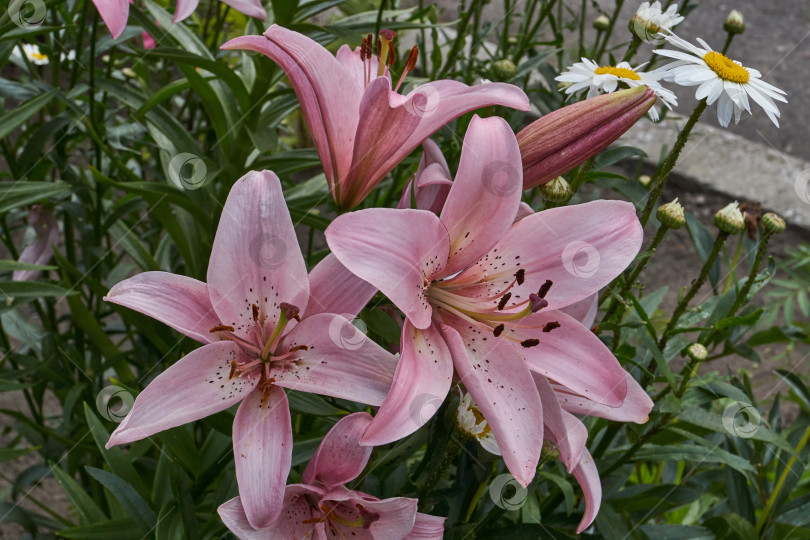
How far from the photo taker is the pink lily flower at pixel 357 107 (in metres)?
0.57

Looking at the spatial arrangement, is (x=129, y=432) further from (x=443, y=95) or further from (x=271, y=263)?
(x=443, y=95)

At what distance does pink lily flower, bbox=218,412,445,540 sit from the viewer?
1.81 ft

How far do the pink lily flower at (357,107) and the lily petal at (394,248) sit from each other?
0.08 meters

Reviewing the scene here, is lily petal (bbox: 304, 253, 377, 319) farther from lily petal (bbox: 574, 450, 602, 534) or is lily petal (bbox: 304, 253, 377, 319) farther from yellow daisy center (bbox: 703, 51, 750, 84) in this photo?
yellow daisy center (bbox: 703, 51, 750, 84)

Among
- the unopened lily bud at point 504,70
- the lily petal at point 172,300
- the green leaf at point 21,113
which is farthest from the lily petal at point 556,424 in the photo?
the green leaf at point 21,113

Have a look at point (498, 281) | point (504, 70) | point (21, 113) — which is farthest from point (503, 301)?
point (21, 113)

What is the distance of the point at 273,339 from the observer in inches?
21.5

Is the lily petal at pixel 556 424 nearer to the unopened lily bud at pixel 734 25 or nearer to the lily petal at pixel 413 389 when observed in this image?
the lily petal at pixel 413 389

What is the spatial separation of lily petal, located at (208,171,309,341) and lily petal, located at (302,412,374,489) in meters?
0.08

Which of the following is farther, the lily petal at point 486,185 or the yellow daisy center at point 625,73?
the yellow daisy center at point 625,73

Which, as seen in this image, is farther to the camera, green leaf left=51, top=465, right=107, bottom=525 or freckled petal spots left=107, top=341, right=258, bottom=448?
green leaf left=51, top=465, right=107, bottom=525

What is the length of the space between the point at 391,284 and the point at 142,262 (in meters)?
0.60


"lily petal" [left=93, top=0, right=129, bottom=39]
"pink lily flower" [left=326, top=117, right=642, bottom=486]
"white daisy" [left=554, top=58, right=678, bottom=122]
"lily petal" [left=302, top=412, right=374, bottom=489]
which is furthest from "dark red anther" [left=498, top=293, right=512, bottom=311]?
"lily petal" [left=93, top=0, right=129, bottom=39]

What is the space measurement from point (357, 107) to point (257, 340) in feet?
0.58
